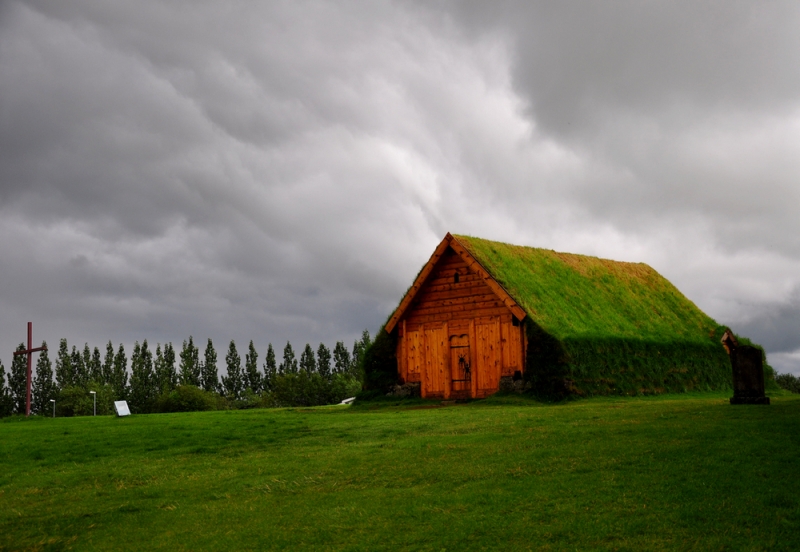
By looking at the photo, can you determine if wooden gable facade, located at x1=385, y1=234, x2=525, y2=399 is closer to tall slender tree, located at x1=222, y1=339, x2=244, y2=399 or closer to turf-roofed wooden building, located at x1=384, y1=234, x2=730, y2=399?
turf-roofed wooden building, located at x1=384, y1=234, x2=730, y2=399

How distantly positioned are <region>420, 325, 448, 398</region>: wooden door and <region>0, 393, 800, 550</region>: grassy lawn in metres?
14.3

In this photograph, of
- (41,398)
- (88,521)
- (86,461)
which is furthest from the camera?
(41,398)

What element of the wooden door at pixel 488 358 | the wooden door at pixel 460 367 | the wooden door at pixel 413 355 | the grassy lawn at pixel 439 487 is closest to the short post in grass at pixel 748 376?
the grassy lawn at pixel 439 487

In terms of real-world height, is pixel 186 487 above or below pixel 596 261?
below

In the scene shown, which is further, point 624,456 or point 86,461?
point 86,461

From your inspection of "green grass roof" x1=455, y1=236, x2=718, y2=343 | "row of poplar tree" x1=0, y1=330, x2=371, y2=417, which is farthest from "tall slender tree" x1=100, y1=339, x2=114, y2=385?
"green grass roof" x1=455, y1=236, x2=718, y2=343

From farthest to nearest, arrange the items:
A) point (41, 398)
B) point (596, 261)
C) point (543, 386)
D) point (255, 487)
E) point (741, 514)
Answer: point (41, 398), point (596, 261), point (543, 386), point (255, 487), point (741, 514)

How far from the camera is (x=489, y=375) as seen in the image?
3519cm

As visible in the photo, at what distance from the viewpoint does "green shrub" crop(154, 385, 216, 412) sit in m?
89.4

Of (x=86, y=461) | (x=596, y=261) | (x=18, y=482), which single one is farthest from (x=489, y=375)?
(x=18, y=482)

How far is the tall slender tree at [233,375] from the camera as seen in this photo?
115 m

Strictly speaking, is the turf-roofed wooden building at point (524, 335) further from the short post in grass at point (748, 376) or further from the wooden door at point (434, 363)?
the short post in grass at point (748, 376)

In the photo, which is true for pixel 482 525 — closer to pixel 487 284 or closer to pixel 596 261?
pixel 487 284

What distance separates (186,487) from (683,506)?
9.81 metres
